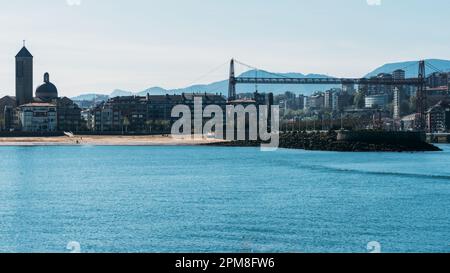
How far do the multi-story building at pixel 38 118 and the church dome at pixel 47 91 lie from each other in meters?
15.1

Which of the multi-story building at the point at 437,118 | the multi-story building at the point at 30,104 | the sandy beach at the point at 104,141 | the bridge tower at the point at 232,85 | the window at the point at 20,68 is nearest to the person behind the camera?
Answer: the sandy beach at the point at 104,141

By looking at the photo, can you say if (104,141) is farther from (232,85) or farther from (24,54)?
(232,85)

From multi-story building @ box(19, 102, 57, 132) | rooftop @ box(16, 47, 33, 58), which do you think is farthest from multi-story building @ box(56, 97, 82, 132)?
rooftop @ box(16, 47, 33, 58)

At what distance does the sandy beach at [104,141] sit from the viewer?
11700 centimetres

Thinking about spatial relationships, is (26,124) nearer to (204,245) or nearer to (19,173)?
(19,173)

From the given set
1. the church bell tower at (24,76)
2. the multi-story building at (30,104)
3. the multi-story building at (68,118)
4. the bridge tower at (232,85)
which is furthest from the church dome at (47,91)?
the bridge tower at (232,85)

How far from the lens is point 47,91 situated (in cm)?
15062

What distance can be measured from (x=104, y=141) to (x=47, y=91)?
35.7m

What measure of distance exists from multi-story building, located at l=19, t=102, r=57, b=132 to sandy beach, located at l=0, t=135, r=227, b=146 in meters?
8.17

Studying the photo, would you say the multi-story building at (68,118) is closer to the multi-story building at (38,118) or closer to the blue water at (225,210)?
the multi-story building at (38,118)

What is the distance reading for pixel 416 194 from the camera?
40.1 meters

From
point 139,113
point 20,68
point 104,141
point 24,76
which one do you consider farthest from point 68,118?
point 20,68

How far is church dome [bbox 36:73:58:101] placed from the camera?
149m

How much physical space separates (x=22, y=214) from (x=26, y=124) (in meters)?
106
